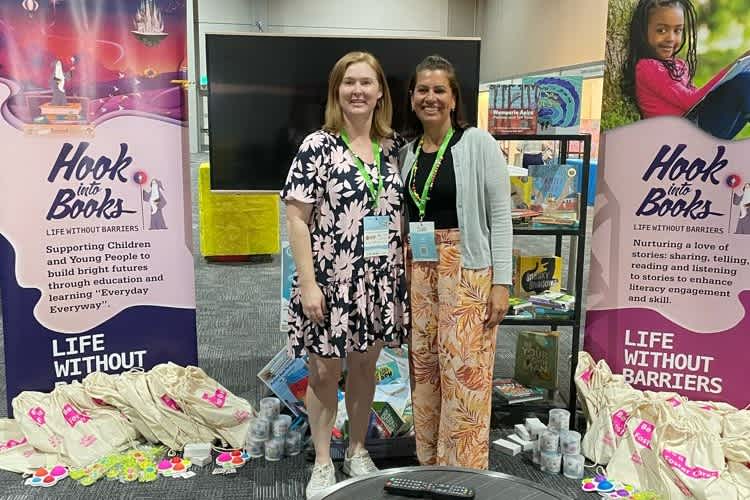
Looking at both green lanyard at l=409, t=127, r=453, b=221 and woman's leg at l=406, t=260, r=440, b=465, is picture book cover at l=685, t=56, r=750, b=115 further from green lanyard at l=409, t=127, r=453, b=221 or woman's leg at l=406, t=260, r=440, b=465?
woman's leg at l=406, t=260, r=440, b=465

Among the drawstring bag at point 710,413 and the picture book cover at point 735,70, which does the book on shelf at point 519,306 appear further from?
the picture book cover at point 735,70

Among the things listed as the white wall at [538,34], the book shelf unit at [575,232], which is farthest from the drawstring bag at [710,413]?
the white wall at [538,34]

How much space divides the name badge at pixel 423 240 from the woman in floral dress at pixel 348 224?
0.21 ft

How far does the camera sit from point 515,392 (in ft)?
10.00

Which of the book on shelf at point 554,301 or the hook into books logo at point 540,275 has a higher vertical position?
the hook into books logo at point 540,275

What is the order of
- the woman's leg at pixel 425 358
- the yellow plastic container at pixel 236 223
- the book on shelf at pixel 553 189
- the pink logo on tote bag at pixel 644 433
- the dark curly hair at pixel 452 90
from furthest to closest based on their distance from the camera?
the yellow plastic container at pixel 236 223
the book on shelf at pixel 553 189
the pink logo on tote bag at pixel 644 433
the woman's leg at pixel 425 358
the dark curly hair at pixel 452 90

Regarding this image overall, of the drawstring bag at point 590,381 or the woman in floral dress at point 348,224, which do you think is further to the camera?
the drawstring bag at point 590,381

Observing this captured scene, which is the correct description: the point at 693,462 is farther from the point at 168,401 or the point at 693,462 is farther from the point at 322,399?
the point at 168,401

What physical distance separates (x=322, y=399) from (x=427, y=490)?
3.07ft

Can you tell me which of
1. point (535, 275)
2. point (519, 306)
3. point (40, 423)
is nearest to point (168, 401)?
point (40, 423)

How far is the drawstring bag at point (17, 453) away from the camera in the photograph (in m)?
2.51

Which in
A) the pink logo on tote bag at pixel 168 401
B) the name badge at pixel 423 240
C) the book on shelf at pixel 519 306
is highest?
the name badge at pixel 423 240

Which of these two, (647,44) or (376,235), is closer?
(376,235)

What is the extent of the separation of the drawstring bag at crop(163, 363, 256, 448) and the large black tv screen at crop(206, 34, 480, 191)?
0.84m
